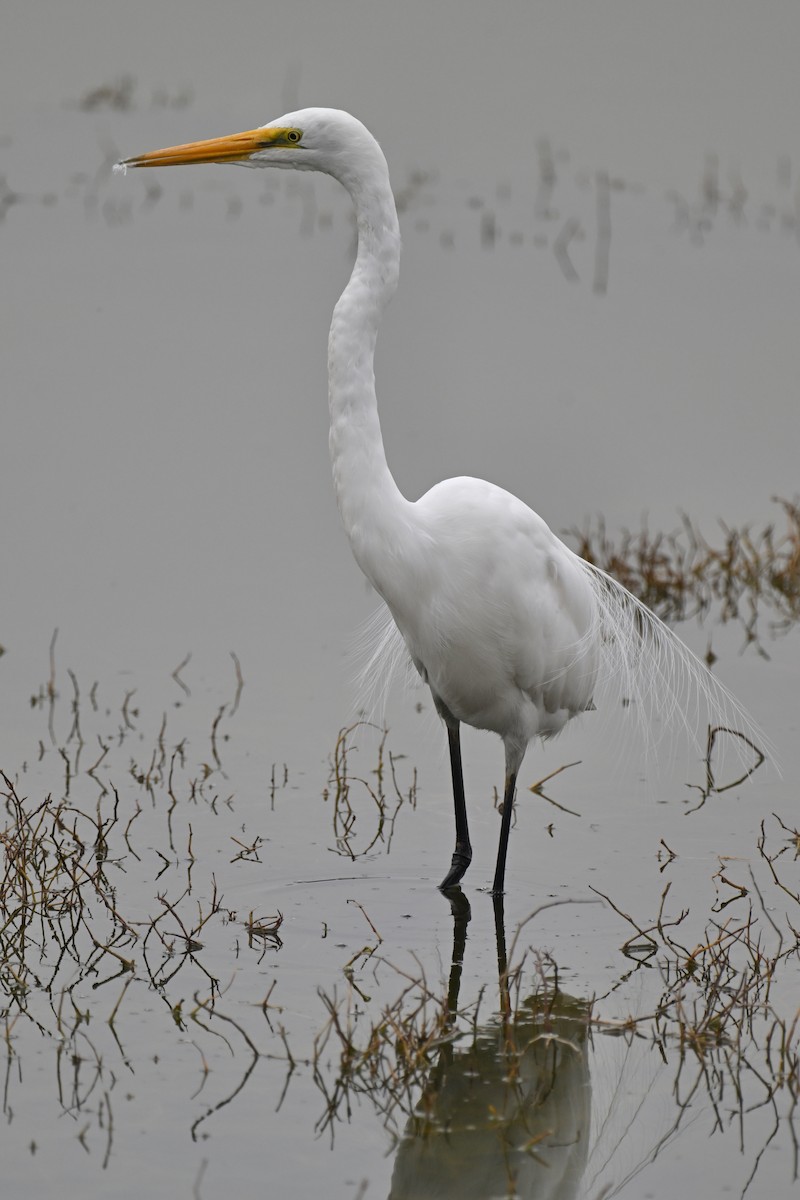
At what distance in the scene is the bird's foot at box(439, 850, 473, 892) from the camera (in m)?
4.53

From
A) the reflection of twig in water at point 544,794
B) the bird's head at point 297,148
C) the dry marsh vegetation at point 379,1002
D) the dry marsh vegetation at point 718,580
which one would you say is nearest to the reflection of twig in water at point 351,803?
the dry marsh vegetation at point 379,1002

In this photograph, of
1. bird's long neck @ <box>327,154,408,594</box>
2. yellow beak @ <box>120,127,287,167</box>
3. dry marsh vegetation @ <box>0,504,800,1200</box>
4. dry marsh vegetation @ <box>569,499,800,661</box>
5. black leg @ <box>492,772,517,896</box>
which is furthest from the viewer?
dry marsh vegetation @ <box>569,499,800,661</box>

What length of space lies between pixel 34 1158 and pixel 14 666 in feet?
11.2

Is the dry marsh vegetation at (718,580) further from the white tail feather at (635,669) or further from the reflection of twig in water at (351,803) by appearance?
the reflection of twig in water at (351,803)

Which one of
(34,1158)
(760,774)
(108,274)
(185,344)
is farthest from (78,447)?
(34,1158)

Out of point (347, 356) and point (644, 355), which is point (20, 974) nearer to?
point (347, 356)

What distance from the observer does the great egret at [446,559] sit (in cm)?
388

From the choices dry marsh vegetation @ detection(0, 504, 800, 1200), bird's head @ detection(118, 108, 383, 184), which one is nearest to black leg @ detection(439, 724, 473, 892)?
dry marsh vegetation @ detection(0, 504, 800, 1200)

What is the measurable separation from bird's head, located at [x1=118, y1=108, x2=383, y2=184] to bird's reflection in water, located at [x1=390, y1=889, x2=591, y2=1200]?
6.45ft

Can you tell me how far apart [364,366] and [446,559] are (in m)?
0.58

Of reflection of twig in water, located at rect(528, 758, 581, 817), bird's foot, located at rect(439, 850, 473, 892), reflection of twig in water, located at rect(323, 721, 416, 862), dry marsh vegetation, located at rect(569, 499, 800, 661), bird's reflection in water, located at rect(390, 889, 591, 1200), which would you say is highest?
dry marsh vegetation, located at rect(569, 499, 800, 661)

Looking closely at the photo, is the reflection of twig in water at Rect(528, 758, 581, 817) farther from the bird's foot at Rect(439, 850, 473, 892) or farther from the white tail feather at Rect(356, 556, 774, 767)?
the bird's foot at Rect(439, 850, 473, 892)

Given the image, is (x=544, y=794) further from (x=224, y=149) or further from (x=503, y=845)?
(x=224, y=149)

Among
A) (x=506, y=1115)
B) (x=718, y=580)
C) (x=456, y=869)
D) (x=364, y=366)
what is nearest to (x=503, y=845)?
(x=456, y=869)
